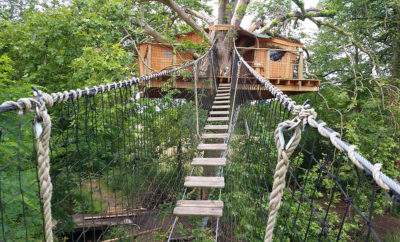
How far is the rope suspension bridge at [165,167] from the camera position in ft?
3.97

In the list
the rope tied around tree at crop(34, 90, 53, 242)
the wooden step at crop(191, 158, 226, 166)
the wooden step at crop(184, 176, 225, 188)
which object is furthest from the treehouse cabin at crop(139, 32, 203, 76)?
the rope tied around tree at crop(34, 90, 53, 242)

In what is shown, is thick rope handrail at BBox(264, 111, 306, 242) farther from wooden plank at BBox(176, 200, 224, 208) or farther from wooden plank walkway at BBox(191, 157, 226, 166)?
wooden plank walkway at BBox(191, 157, 226, 166)

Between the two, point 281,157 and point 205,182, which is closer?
point 281,157

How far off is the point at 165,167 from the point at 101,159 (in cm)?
118

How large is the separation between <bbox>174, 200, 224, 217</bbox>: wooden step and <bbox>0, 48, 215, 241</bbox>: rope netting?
50cm

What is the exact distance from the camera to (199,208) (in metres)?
3.07

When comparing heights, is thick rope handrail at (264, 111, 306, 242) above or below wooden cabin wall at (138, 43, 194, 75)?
below

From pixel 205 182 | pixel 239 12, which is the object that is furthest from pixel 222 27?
pixel 205 182

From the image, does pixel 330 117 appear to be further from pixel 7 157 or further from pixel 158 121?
pixel 7 157

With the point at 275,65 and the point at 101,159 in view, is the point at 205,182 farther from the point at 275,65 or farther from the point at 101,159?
the point at 275,65

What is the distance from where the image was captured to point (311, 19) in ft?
28.5

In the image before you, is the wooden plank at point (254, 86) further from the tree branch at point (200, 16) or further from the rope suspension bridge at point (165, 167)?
the tree branch at point (200, 16)

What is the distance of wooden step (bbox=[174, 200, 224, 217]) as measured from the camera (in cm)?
297

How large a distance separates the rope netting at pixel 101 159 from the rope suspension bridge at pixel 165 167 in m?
0.01
